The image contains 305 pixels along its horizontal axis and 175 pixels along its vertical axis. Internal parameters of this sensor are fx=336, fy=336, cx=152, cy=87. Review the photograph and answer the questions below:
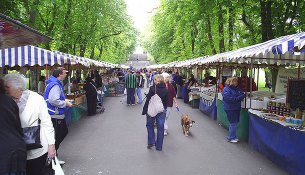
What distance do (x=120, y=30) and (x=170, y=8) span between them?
245 inches

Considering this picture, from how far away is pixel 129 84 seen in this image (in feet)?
59.4

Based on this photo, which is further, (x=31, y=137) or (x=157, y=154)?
(x=157, y=154)

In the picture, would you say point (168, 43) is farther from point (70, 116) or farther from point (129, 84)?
point (70, 116)

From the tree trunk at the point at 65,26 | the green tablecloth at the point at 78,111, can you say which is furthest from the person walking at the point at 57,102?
the tree trunk at the point at 65,26

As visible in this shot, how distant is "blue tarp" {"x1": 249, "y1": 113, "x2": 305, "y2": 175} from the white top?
174 inches

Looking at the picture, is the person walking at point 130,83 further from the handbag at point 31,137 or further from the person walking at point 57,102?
the handbag at point 31,137

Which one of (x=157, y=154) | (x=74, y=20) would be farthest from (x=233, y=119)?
(x=74, y=20)

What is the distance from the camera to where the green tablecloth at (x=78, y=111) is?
12.4 metres

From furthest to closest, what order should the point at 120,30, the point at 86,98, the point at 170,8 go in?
the point at 120,30 → the point at 170,8 → the point at 86,98

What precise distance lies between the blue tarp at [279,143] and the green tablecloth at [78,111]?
21.6 ft

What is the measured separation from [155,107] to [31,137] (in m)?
4.47

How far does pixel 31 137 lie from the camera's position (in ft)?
12.1

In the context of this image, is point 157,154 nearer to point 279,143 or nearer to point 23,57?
point 279,143

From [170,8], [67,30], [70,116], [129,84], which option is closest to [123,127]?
[70,116]
